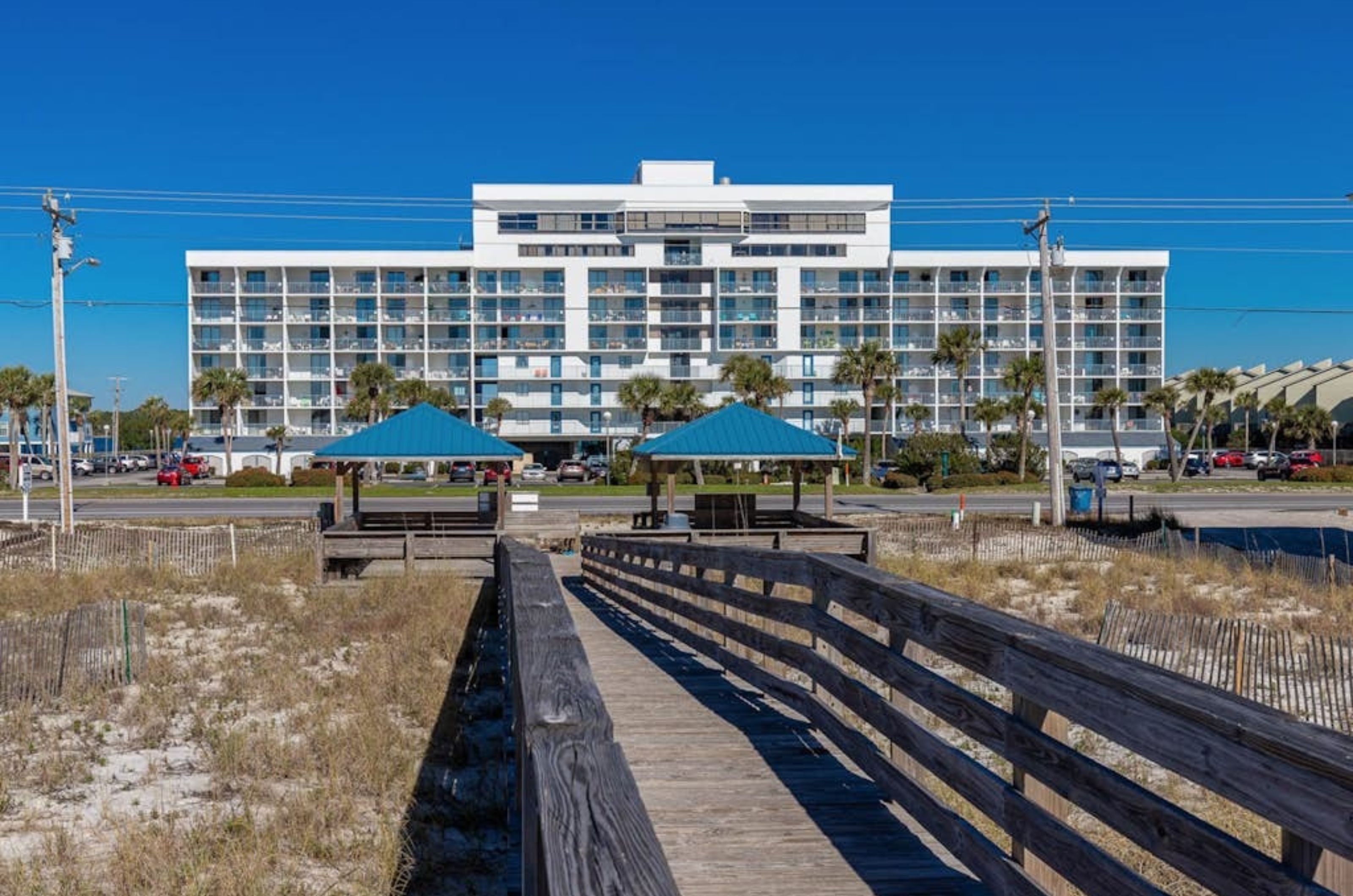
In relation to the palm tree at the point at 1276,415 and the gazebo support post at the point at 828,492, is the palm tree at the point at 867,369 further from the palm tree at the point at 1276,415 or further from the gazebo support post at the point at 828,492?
the palm tree at the point at 1276,415

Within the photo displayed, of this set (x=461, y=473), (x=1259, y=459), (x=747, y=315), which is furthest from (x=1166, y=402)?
(x=461, y=473)

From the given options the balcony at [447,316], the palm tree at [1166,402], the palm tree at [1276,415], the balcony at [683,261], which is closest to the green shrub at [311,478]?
the balcony at [447,316]

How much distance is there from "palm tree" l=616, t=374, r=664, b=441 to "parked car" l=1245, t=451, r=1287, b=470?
4098 cm

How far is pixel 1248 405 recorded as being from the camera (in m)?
96.1

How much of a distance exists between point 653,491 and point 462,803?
18646 mm

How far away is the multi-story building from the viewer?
263 ft

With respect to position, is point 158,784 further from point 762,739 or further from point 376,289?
point 376,289

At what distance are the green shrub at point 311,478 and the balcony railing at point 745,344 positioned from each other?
102ft

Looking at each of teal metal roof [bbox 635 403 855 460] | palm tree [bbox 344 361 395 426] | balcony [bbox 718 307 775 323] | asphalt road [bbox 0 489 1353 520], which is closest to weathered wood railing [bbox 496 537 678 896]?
teal metal roof [bbox 635 403 855 460]

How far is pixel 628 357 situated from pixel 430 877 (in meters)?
74.3

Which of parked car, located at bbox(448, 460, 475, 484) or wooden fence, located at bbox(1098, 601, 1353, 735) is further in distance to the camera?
parked car, located at bbox(448, 460, 475, 484)

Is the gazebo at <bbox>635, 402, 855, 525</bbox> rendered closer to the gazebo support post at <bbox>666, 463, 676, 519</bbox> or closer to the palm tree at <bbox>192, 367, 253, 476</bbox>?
the gazebo support post at <bbox>666, 463, 676, 519</bbox>

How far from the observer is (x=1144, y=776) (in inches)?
365

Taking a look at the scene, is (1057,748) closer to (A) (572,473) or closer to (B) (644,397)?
(A) (572,473)
